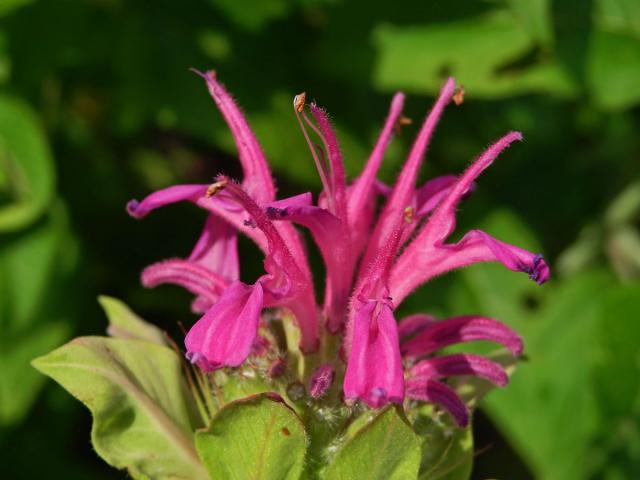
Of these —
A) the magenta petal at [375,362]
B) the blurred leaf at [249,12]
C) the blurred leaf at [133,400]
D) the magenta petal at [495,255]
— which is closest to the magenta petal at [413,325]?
the magenta petal at [495,255]

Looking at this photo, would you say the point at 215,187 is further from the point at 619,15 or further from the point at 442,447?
the point at 619,15

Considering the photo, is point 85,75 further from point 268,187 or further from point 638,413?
point 638,413

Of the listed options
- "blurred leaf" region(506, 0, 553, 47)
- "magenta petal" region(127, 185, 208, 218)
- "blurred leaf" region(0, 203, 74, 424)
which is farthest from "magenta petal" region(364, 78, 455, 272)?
"blurred leaf" region(0, 203, 74, 424)

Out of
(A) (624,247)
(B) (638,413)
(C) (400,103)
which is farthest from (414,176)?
(A) (624,247)

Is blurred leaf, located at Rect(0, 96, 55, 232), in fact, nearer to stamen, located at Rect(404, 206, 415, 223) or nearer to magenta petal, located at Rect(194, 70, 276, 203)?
magenta petal, located at Rect(194, 70, 276, 203)

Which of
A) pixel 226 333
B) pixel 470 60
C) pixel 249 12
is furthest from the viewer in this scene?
pixel 249 12

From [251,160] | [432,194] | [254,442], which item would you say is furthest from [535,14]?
[254,442]

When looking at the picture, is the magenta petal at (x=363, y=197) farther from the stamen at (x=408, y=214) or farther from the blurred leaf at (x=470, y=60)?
the blurred leaf at (x=470, y=60)
